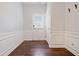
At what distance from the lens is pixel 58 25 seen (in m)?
4.95

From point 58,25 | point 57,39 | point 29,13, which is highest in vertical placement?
point 29,13

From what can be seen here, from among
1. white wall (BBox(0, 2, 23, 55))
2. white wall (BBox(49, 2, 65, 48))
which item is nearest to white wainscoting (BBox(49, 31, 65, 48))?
white wall (BBox(49, 2, 65, 48))

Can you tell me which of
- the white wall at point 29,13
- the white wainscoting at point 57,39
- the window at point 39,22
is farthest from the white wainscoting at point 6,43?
the window at point 39,22

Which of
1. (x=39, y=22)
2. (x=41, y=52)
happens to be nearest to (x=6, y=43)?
(x=41, y=52)

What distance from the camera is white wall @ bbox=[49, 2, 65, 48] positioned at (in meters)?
4.93

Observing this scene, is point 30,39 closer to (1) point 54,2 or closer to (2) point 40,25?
(2) point 40,25

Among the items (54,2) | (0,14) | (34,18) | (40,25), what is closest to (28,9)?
(34,18)

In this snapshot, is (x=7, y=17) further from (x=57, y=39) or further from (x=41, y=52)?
(x=57, y=39)

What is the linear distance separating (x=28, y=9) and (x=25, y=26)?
46.5 inches

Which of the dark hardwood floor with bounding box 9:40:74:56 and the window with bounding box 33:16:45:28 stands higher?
the window with bounding box 33:16:45:28

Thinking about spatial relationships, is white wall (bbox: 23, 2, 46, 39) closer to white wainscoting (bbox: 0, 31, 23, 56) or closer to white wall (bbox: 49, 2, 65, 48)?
white wall (bbox: 49, 2, 65, 48)

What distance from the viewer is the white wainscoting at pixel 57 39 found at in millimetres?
4918

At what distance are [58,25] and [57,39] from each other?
24.2 inches

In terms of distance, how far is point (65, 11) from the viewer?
15.8 feet
